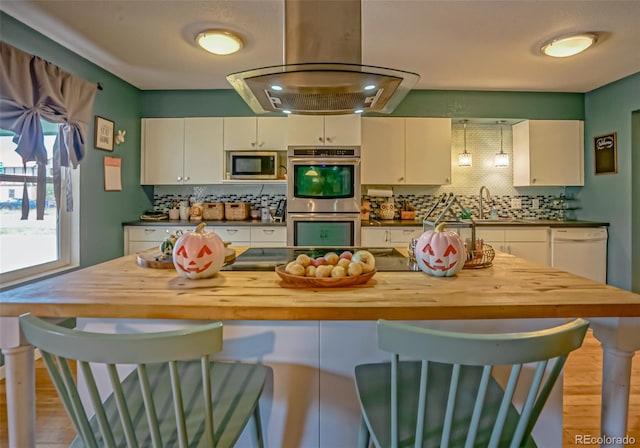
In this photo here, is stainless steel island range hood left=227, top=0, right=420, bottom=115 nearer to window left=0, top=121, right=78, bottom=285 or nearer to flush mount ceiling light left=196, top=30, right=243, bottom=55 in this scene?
flush mount ceiling light left=196, top=30, right=243, bottom=55

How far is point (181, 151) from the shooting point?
4008 millimetres

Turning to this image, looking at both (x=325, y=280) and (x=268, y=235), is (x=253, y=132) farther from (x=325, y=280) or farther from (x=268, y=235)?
(x=325, y=280)

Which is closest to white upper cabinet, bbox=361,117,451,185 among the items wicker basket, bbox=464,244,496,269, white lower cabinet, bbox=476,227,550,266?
white lower cabinet, bbox=476,227,550,266

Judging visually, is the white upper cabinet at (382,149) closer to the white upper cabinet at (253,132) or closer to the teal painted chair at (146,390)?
the white upper cabinet at (253,132)

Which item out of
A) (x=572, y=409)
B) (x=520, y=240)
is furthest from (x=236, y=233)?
(x=572, y=409)

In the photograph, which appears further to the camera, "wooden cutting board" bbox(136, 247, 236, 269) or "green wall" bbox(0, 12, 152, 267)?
"green wall" bbox(0, 12, 152, 267)

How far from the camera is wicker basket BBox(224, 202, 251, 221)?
4.06 meters

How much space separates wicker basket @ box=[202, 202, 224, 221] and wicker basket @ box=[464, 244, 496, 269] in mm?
2957

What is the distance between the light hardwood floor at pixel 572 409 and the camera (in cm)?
175

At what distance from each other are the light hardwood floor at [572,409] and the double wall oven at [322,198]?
2.01 m

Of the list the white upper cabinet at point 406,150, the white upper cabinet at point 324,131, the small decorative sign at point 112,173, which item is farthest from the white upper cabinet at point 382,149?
the small decorative sign at point 112,173

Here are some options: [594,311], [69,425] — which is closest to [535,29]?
[594,311]

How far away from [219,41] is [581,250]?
381cm

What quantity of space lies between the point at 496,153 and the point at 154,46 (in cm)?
365
